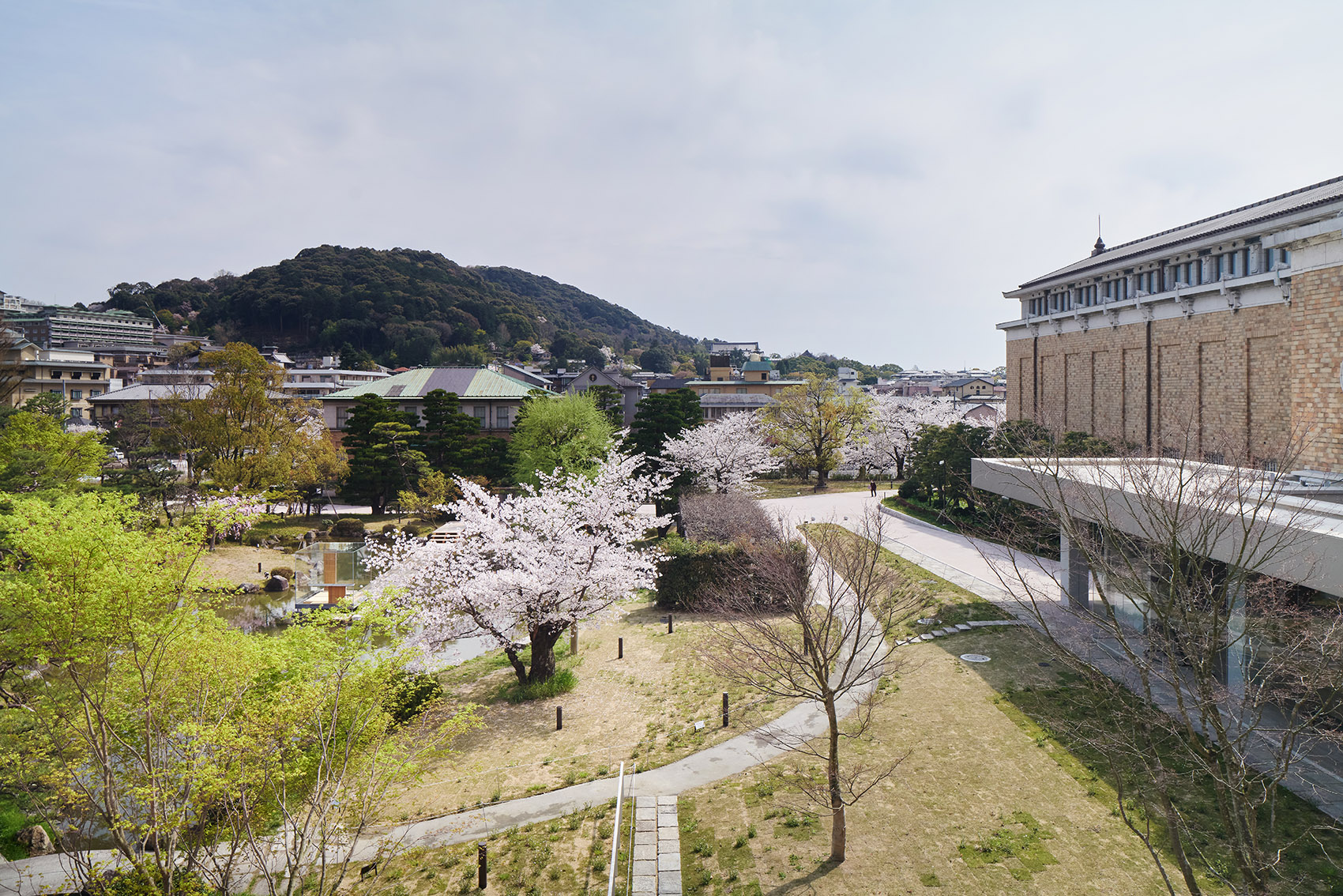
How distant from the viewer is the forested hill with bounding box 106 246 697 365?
105 metres

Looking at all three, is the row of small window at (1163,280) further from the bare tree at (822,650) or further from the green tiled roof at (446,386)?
the green tiled roof at (446,386)

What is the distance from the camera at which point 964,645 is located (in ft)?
57.8

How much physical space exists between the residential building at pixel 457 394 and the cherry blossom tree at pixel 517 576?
31.3m

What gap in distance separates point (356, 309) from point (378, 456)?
78.4 m

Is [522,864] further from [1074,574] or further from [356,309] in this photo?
[356,309]

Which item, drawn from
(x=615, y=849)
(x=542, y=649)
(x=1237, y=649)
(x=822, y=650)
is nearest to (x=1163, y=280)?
(x=1237, y=649)

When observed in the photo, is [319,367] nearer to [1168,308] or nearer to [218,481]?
[218,481]

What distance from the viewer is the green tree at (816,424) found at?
47438 mm

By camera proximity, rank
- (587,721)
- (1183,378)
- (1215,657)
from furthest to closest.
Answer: (1183,378)
(587,721)
(1215,657)

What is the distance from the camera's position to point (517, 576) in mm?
15820

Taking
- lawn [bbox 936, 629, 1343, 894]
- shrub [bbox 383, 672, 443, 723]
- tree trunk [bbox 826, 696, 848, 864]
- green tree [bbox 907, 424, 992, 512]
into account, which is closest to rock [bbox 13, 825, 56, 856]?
shrub [bbox 383, 672, 443, 723]

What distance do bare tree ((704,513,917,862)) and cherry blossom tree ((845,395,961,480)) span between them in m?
28.1

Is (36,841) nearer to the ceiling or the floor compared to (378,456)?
nearer to the floor

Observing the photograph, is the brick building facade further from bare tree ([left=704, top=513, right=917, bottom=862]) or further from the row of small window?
bare tree ([left=704, top=513, right=917, bottom=862])
